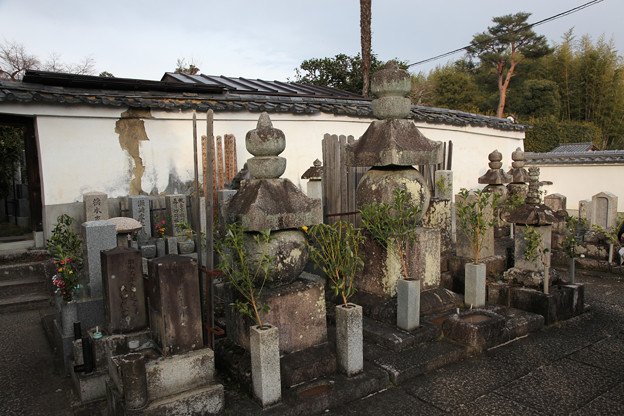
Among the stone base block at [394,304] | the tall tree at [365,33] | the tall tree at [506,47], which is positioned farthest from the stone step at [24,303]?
the tall tree at [506,47]

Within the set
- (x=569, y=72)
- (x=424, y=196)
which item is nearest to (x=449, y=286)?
(x=424, y=196)

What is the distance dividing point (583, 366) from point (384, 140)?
3.19 meters

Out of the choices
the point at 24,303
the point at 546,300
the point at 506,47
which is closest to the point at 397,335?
the point at 546,300

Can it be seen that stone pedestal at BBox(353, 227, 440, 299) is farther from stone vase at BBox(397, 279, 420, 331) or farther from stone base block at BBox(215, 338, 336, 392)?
stone base block at BBox(215, 338, 336, 392)

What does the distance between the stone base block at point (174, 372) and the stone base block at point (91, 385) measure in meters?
0.71

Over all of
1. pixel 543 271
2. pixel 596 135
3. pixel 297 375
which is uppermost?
pixel 596 135

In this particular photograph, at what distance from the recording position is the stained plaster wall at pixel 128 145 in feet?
25.1

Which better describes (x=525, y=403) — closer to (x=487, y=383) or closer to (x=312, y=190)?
(x=487, y=383)

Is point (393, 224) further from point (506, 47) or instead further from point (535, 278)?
point (506, 47)

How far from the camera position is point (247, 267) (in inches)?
144

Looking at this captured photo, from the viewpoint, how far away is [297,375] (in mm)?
3652

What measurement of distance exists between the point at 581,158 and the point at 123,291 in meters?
16.7

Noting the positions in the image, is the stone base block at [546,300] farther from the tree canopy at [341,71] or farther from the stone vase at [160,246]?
the tree canopy at [341,71]

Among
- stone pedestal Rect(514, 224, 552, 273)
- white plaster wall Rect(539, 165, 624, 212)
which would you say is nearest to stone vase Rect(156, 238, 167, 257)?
stone pedestal Rect(514, 224, 552, 273)
